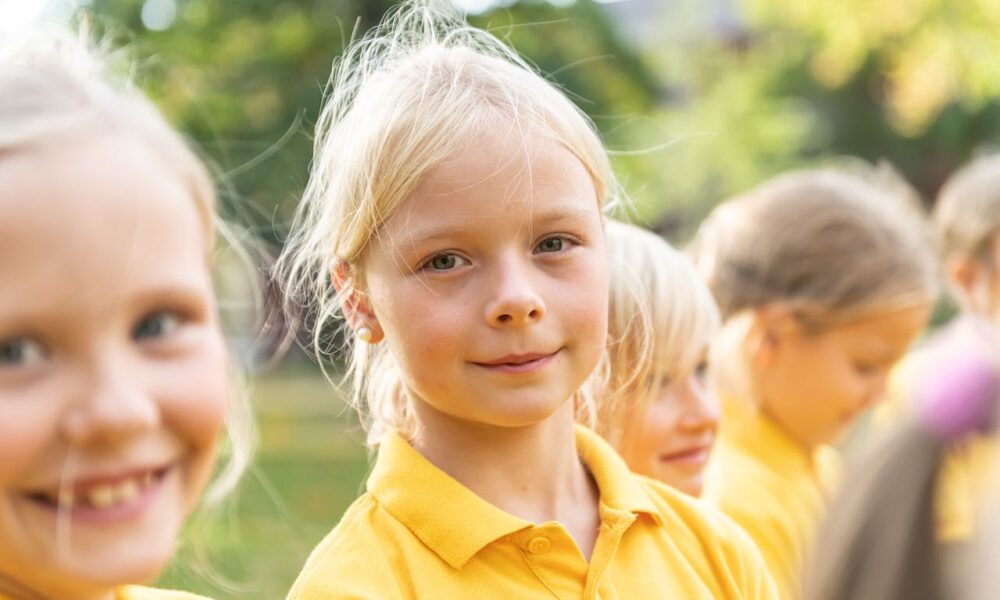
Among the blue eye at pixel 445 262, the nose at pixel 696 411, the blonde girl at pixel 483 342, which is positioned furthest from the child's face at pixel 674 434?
the blue eye at pixel 445 262

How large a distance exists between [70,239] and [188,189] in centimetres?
26

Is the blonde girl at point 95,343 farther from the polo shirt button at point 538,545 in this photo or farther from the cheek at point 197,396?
the polo shirt button at point 538,545

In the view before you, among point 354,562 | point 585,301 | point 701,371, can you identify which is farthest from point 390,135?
point 701,371

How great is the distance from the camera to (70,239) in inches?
61.3

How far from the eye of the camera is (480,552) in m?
2.47

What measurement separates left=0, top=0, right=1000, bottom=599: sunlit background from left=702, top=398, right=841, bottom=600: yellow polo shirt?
128 cm

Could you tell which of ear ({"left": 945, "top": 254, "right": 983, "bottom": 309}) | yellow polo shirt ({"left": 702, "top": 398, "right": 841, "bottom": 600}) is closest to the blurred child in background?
yellow polo shirt ({"left": 702, "top": 398, "right": 841, "bottom": 600})

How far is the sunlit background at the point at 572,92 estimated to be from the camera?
33.4 feet

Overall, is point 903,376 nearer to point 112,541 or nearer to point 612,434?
point 612,434

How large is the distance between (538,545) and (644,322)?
101 centimetres

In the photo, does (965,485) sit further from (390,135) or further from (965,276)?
(965,276)

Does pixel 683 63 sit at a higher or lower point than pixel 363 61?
higher

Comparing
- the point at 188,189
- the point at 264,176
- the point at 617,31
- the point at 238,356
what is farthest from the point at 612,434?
the point at 617,31

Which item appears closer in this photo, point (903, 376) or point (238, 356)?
point (238, 356)
